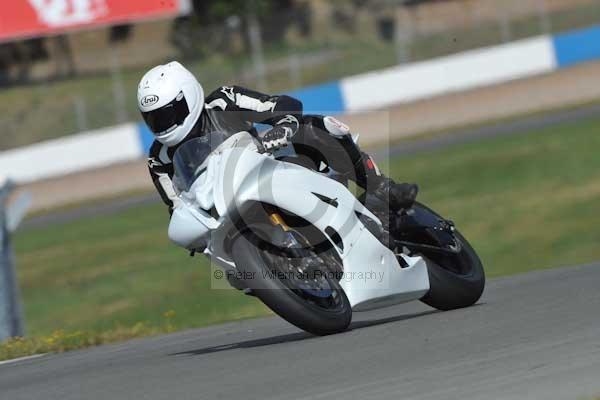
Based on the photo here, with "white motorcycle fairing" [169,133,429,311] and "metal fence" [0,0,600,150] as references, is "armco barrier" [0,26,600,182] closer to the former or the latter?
"metal fence" [0,0,600,150]

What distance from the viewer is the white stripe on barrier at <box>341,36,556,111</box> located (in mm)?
22797

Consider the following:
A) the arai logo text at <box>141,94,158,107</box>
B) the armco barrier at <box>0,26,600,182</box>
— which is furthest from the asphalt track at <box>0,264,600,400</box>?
the armco barrier at <box>0,26,600,182</box>

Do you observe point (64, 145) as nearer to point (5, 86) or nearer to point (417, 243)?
point (5, 86)

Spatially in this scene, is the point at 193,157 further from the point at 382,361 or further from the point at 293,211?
the point at 382,361

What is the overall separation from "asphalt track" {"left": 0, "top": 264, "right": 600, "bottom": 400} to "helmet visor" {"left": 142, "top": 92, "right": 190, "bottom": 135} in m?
1.20

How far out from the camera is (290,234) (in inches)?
230

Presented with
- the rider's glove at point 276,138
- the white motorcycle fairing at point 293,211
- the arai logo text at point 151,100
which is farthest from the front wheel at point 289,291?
the arai logo text at point 151,100

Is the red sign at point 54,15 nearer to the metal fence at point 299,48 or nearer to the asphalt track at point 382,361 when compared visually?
the metal fence at point 299,48

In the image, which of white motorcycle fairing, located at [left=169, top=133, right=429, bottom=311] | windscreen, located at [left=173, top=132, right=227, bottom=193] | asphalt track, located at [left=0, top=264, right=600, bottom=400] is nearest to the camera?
asphalt track, located at [left=0, top=264, right=600, bottom=400]

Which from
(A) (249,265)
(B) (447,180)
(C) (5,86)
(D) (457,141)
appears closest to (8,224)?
(A) (249,265)

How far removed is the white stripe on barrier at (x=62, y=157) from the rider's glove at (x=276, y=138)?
16.3 metres

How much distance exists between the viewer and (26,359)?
7.38 meters

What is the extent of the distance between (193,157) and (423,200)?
9061 millimetres

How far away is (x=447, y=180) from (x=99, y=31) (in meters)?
18.4
